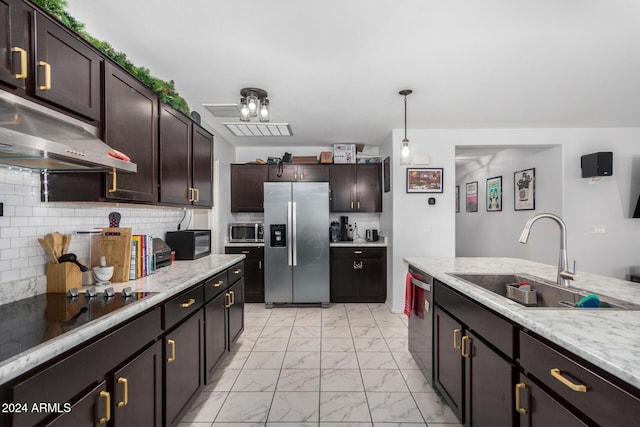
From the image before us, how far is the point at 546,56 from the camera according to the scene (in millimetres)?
2162

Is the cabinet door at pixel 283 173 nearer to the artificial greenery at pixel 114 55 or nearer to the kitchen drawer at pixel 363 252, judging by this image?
the kitchen drawer at pixel 363 252

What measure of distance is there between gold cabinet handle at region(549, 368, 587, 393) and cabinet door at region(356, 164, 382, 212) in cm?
370

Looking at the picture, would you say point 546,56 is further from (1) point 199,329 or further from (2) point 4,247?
(2) point 4,247

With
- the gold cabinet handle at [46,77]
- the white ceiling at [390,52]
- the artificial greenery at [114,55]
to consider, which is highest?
the white ceiling at [390,52]

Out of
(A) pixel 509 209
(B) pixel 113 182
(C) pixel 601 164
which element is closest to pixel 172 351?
(B) pixel 113 182

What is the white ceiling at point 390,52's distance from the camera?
1.66 metres

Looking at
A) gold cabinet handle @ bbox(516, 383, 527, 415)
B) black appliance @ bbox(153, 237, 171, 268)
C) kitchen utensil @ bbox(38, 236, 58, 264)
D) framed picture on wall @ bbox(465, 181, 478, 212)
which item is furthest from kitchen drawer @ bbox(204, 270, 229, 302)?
framed picture on wall @ bbox(465, 181, 478, 212)

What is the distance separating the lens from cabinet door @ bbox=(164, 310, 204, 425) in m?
1.54

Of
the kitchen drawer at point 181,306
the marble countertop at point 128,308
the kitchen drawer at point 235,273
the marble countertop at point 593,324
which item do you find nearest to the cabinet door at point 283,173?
the kitchen drawer at point 235,273

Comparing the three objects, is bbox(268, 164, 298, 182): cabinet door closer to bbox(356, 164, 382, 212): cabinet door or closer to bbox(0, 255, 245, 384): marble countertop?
bbox(356, 164, 382, 212): cabinet door

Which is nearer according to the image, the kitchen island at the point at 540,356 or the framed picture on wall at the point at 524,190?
the kitchen island at the point at 540,356

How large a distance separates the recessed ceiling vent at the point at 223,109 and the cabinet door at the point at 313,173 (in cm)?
156

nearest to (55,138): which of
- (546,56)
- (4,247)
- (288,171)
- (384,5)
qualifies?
(4,247)

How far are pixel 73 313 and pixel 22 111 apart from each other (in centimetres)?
80
